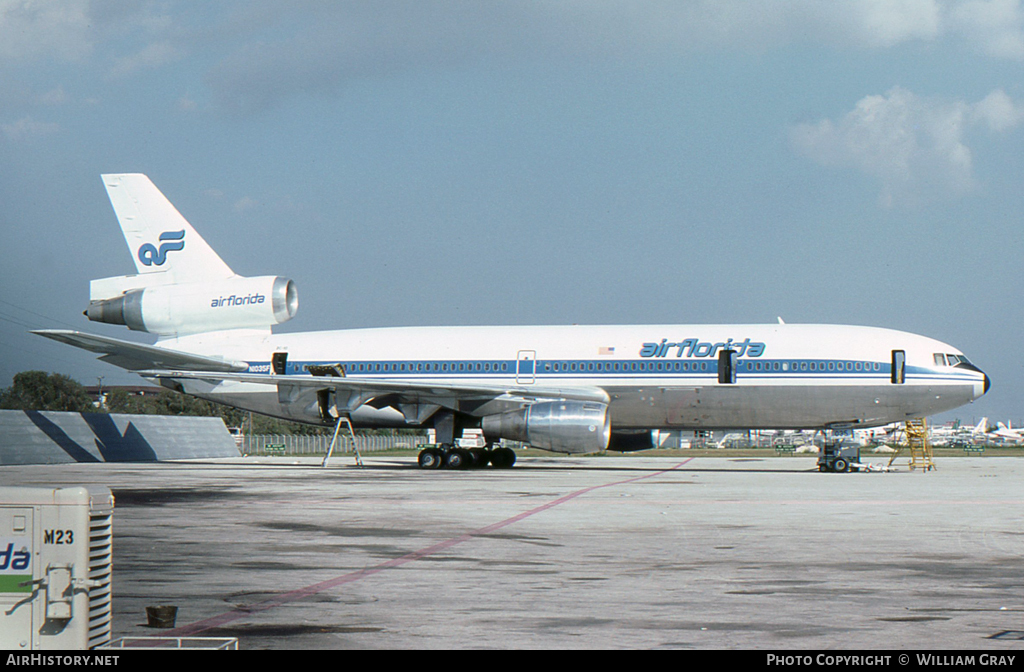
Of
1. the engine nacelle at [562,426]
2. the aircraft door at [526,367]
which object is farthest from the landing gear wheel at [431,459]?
the aircraft door at [526,367]

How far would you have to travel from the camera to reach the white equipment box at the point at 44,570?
15.8ft

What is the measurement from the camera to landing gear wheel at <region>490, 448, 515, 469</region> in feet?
105

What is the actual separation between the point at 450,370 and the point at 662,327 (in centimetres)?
650

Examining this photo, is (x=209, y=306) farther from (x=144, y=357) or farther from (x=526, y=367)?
→ (x=526, y=367)

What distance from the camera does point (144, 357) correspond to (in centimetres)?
3148

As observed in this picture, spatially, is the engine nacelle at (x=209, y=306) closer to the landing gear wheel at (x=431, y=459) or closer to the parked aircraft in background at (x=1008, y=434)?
the landing gear wheel at (x=431, y=459)

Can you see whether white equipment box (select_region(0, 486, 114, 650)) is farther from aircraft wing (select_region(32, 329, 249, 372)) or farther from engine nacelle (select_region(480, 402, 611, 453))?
aircraft wing (select_region(32, 329, 249, 372))

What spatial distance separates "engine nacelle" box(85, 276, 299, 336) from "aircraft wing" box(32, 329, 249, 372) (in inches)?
49.8

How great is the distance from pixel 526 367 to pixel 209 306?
35.4 ft

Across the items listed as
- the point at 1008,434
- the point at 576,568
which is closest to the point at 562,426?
the point at 576,568

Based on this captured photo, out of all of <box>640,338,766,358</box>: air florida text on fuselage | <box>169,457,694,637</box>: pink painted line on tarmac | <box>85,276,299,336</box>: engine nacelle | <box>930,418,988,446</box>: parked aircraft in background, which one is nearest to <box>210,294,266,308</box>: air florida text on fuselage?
<box>85,276,299,336</box>: engine nacelle

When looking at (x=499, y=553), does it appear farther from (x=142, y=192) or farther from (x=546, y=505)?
(x=142, y=192)

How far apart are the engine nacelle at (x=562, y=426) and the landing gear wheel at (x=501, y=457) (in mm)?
3759

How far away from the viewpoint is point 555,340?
99.5 ft
